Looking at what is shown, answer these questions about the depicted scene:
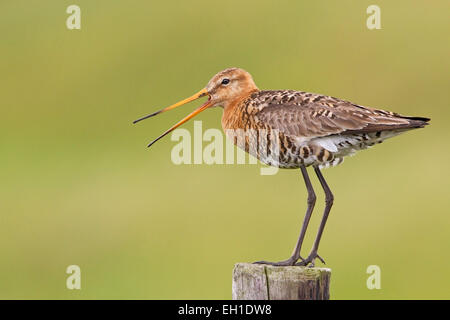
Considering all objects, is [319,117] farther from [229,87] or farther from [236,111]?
[229,87]

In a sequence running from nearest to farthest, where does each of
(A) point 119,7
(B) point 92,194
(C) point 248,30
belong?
(B) point 92,194 < (C) point 248,30 < (A) point 119,7

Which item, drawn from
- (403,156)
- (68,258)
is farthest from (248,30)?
(68,258)

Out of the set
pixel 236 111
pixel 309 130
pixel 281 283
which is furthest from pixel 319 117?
pixel 281 283

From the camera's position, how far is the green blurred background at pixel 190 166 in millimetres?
21266

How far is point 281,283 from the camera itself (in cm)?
876

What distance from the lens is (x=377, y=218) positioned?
23.6 m

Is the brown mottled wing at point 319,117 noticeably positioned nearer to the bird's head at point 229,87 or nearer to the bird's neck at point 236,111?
the bird's neck at point 236,111

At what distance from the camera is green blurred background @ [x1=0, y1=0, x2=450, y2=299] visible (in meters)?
21.3

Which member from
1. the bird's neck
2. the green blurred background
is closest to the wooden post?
the bird's neck

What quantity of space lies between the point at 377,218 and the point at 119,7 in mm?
17373

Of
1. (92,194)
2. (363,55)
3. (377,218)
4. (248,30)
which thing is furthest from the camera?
(248,30)

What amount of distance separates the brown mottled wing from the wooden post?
1.72m

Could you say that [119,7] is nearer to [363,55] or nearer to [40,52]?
[40,52]

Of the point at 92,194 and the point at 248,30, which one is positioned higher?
the point at 248,30
